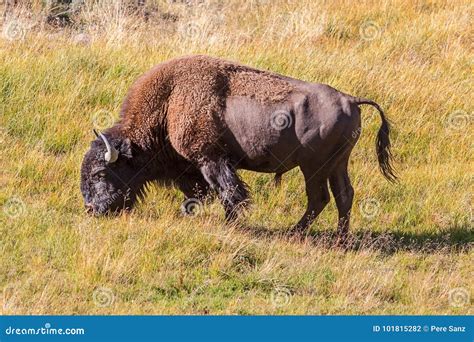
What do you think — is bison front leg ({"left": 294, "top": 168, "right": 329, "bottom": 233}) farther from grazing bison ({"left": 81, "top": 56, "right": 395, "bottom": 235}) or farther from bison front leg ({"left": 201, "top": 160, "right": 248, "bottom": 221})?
bison front leg ({"left": 201, "top": 160, "right": 248, "bottom": 221})

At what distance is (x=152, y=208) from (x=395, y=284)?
3.05 meters

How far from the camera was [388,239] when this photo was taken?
10000mm

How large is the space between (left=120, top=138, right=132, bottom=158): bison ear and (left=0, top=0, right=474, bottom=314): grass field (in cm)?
68

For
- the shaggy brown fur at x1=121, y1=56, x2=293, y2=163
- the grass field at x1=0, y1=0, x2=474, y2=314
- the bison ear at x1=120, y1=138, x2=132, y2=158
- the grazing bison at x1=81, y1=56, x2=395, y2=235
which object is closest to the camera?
the grass field at x1=0, y1=0, x2=474, y2=314

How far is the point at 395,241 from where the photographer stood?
1003cm

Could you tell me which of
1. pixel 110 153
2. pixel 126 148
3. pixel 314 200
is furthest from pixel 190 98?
pixel 314 200

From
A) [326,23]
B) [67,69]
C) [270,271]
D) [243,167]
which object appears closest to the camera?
[270,271]

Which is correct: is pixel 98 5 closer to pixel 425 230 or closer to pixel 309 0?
pixel 309 0

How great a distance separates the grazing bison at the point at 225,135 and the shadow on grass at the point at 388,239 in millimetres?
207

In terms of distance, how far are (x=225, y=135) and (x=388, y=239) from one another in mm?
2073

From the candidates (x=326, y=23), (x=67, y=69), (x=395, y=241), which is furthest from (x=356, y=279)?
(x=326, y=23)

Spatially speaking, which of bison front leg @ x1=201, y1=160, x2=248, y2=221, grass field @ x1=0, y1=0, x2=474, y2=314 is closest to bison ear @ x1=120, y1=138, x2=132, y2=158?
grass field @ x1=0, y1=0, x2=474, y2=314

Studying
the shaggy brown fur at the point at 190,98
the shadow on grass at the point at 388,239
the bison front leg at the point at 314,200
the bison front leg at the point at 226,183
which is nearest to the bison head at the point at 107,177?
the shaggy brown fur at the point at 190,98

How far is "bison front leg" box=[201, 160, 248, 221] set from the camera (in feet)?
32.0
